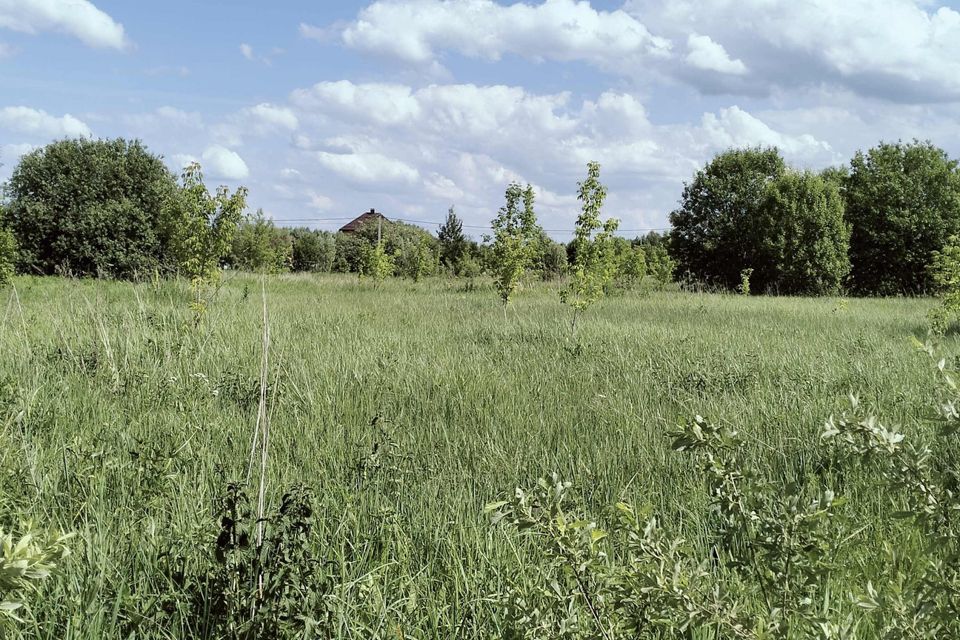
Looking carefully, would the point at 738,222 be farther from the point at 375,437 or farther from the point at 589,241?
the point at 375,437

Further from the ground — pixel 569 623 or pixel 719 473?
pixel 719 473

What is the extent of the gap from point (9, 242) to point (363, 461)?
16851 mm

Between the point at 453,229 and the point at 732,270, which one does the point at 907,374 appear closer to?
the point at 732,270

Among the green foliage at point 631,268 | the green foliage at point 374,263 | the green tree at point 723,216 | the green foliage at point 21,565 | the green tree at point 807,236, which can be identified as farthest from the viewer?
the green tree at point 723,216

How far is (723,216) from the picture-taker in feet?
107

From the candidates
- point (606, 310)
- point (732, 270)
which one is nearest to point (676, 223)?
point (732, 270)

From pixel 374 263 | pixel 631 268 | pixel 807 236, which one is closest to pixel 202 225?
pixel 374 263

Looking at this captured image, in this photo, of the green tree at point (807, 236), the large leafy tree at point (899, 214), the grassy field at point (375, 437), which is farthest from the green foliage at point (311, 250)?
the grassy field at point (375, 437)

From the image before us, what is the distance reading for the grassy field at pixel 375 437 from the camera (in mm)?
2170

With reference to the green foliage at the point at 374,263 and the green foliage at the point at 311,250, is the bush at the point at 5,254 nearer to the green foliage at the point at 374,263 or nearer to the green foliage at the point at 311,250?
the green foliage at the point at 374,263

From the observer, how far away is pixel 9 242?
15.5 meters

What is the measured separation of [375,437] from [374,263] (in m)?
19.8

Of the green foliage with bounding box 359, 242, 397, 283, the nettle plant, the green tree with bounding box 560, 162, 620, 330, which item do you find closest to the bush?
the green foliage with bounding box 359, 242, 397, 283

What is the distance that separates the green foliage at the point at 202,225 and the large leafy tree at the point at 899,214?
28315mm
